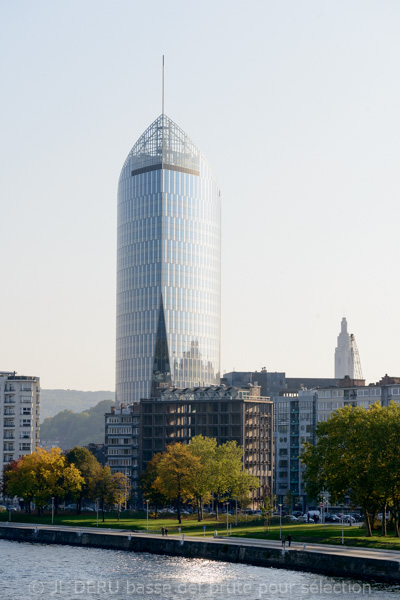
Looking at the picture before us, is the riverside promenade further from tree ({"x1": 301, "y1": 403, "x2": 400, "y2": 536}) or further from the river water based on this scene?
tree ({"x1": 301, "y1": 403, "x2": 400, "y2": 536})

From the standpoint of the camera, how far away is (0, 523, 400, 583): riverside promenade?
4958 inches

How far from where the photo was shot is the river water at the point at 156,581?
118 m

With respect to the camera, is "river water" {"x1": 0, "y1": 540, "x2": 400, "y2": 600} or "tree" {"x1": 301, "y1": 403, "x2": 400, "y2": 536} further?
"tree" {"x1": 301, "y1": 403, "x2": 400, "y2": 536}

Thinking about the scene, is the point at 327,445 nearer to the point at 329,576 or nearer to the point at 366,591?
the point at 329,576

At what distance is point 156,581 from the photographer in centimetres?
12938

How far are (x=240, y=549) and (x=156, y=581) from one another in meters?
18.8

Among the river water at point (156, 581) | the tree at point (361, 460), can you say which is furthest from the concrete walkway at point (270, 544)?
the tree at point (361, 460)

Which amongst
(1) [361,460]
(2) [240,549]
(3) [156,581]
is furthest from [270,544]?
(3) [156,581]

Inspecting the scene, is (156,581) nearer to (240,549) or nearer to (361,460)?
(240,549)

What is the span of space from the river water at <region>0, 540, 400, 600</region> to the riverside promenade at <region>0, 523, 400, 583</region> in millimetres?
1846

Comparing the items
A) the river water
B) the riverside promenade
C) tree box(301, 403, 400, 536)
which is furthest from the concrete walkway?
tree box(301, 403, 400, 536)

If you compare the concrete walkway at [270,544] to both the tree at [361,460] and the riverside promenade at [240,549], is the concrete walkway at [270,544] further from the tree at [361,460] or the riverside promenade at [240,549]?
the tree at [361,460]

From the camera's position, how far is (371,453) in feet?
507

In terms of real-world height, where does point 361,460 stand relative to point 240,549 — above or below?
above
